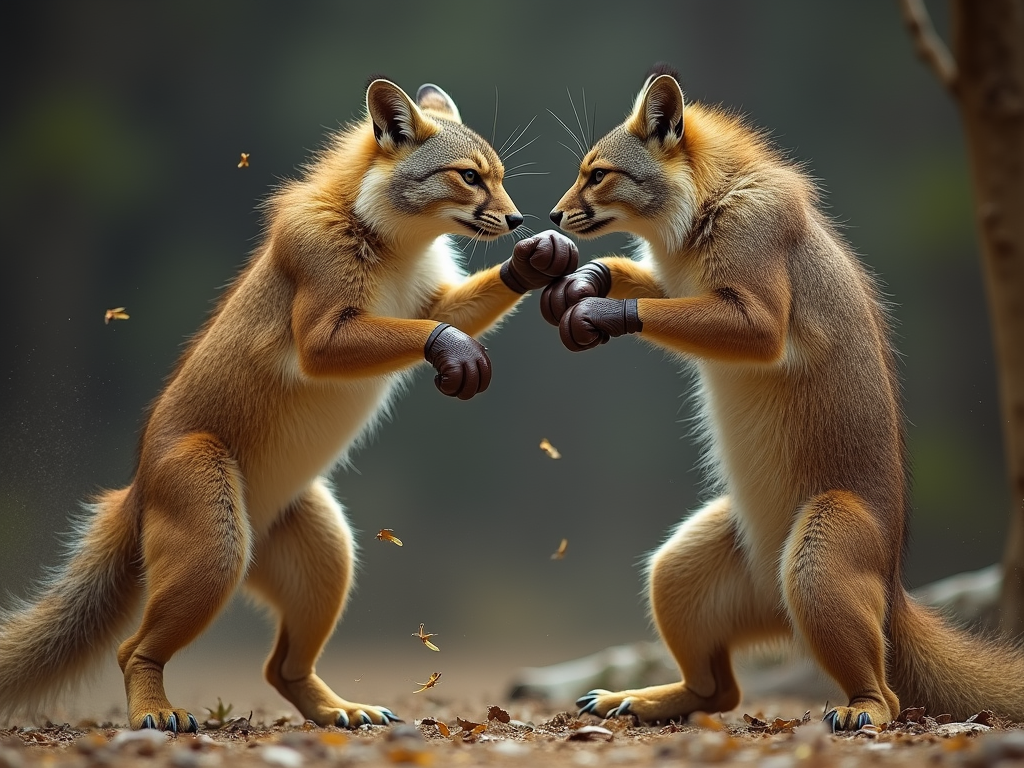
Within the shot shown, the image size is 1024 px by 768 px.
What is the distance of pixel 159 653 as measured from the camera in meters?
4.76

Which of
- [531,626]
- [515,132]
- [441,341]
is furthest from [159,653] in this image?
[515,132]

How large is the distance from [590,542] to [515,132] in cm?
369

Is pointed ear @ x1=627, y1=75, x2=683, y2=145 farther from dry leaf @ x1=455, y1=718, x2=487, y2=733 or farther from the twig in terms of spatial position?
dry leaf @ x1=455, y1=718, x2=487, y2=733

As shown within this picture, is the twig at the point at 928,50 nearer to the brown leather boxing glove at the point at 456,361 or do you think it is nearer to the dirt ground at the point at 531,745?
the brown leather boxing glove at the point at 456,361

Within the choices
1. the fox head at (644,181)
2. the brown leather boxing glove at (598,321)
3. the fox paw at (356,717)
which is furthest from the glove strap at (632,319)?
the fox paw at (356,717)

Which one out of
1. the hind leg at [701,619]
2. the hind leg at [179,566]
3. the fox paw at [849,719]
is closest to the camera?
the fox paw at [849,719]

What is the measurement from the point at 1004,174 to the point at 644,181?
93.0 inches

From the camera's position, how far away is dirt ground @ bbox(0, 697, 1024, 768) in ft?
11.1

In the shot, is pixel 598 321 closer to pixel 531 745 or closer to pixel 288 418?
pixel 288 418

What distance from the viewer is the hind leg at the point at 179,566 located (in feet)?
15.4

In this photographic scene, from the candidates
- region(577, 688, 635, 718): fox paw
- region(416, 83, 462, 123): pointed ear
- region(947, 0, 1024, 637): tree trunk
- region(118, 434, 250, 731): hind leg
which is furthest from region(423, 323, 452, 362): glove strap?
region(947, 0, 1024, 637): tree trunk

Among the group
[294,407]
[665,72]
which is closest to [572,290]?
[665,72]

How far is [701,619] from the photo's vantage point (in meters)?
5.34

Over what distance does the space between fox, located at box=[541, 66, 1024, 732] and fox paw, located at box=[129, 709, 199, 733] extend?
2.01m
